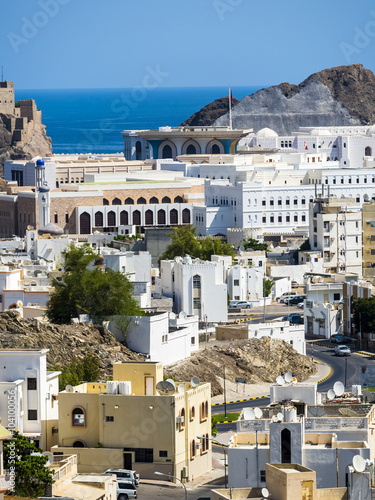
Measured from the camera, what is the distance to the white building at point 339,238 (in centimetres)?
8457

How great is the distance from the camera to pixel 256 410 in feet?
113

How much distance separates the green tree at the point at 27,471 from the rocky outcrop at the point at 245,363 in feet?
65.5

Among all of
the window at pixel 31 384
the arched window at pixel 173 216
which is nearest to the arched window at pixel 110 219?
the arched window at pixel 173 216

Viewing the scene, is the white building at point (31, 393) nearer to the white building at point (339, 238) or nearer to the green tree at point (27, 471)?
the green tree at point (27, 471)

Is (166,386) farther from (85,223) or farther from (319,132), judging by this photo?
(319,132)

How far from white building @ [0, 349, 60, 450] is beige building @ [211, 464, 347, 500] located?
41.4ft

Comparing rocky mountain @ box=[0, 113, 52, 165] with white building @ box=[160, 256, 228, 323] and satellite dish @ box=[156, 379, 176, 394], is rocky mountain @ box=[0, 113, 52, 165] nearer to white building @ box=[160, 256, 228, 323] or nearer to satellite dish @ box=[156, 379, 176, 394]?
white building @ box=[160, 256, 228, 323]

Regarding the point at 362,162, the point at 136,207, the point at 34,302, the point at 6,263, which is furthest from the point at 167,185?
the point at 34,302

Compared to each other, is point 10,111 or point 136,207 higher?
point 10,111

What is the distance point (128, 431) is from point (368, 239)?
48.6 meters

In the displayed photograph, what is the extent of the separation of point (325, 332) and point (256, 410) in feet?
114

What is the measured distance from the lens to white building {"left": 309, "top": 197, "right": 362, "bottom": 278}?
277ft

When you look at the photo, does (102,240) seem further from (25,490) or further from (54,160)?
(25,490)

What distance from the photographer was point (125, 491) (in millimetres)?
35125
